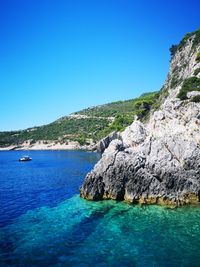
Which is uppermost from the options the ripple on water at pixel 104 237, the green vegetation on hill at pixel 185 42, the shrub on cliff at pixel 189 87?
the green vegetation on hill at pixel 185 42

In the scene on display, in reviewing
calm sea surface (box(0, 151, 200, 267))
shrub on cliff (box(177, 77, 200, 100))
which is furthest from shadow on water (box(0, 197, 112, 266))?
shrub on cliff (box(177, 77, 200, 100))

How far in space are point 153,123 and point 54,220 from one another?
82.2 ft

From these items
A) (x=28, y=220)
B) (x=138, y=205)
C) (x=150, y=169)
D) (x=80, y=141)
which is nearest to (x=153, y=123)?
(x=150, y=169)

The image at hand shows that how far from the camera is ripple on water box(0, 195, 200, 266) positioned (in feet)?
78.9

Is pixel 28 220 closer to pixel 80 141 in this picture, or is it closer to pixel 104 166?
pixel 104 166

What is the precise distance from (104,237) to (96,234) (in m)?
1.11

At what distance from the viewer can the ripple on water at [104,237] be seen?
24.0 meters

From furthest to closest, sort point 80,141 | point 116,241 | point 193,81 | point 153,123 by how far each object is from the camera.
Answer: point 80,141 → point 193,81 → point 153,123 → point 116,241

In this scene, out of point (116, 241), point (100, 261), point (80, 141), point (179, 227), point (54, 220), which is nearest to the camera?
point (100, 261)

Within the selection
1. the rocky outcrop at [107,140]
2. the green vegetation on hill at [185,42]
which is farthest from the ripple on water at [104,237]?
the rocky outcrop at [107,140]

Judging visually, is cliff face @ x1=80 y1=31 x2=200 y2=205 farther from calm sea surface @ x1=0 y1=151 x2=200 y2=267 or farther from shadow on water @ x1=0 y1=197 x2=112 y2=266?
shadow on water @ x1=0 y1=197 x2=112 y2=266

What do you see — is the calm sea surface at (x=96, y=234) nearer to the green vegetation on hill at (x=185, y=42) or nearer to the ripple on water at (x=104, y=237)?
the ripple on water at (x=104, y=237)

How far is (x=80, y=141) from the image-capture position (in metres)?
193

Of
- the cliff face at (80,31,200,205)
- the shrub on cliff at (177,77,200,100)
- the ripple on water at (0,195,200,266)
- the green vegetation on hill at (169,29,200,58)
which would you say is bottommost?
the ripple on water at (0,195,200,266)
